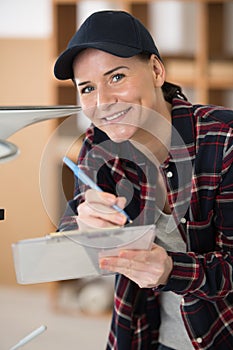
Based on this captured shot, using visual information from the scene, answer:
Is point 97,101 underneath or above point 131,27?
underneath

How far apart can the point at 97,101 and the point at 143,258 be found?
257 mm

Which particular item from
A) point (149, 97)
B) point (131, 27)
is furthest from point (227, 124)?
point (131, 27)

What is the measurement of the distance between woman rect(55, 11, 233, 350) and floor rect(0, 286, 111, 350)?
153 centimetres

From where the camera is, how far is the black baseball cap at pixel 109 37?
3.84ft

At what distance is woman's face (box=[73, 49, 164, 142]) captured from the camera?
1109 millimetres

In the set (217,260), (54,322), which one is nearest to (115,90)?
(217,260)

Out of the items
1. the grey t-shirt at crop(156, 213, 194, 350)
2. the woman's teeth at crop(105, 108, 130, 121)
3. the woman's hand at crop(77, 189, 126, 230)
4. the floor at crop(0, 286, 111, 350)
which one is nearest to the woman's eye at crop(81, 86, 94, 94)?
the woman's teeth at crop(105, 108, 130, 121)

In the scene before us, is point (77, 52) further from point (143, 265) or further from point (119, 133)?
point (143, 265)

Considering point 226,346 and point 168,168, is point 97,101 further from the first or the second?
point 226,346

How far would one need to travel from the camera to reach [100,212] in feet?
3.30

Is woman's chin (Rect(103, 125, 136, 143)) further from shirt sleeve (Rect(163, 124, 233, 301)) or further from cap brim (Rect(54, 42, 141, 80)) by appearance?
shirt sleeve (Rect(163, 124, 233, 301))

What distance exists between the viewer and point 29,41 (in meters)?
3.93

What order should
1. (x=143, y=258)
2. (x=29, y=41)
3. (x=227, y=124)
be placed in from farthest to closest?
(x=29, y=41) → (x=227, y=124) → (x=143, y=258)

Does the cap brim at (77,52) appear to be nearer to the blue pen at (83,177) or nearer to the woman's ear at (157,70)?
the woman's ear at (157,70)
